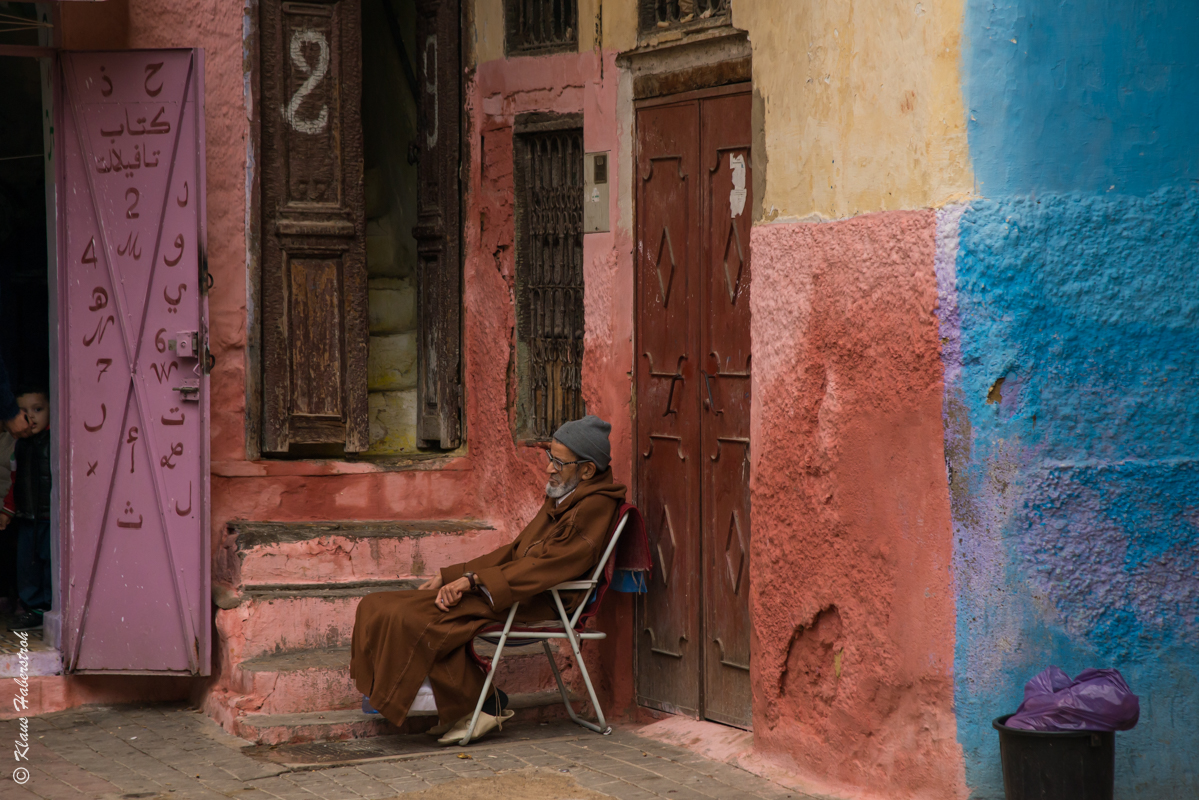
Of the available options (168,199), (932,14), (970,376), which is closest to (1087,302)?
(970,376)

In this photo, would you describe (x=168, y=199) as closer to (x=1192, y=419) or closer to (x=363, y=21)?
(x=363, y=21)

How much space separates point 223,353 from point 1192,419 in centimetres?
446

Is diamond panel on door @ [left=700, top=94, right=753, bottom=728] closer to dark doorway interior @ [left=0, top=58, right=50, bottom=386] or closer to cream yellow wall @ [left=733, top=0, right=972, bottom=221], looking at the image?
cream yellow wall @ [left=733, top=0, right=972, bottom=221]

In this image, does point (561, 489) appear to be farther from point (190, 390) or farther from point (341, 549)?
point (190, 390)

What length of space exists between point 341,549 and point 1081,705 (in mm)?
3715

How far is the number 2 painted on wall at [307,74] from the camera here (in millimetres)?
7469

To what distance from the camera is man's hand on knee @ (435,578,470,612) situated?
5.98 m

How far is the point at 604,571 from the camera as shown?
20.5 ft

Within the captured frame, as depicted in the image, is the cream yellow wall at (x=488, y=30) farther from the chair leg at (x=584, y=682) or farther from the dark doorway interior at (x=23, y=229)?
the chair leg at (x=584, y=682)

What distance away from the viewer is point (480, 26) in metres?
7.67

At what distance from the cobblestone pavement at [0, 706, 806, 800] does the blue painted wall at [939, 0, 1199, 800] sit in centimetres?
113

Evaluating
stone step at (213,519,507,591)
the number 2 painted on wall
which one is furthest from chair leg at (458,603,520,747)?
the number 2 painted on wall

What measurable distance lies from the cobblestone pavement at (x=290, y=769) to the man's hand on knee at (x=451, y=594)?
59cm

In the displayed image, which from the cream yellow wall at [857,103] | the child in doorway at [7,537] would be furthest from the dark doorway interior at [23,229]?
the cream yellow wall at [857,103]
